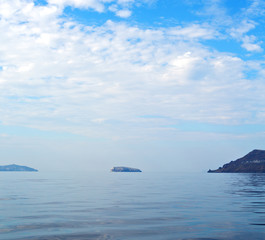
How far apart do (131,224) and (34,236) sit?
7.08 m

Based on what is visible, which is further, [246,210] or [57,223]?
[246,210]

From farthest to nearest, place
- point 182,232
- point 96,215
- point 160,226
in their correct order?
point 96,215
point 160,226
point 182,232

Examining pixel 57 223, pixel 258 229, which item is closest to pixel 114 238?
pixel 57 223

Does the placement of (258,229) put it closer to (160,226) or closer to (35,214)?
(160,226)

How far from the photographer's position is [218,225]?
66.8 ft

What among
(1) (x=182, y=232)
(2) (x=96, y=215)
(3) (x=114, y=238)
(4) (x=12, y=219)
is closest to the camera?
(3) (x=114, y=238)

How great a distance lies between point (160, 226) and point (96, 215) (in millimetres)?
7104

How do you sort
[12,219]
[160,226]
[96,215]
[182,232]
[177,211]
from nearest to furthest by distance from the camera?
[182,232] < [160,226] < [12,219] < [96,215] < [177,211]

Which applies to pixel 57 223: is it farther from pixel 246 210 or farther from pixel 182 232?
pixel 246 210

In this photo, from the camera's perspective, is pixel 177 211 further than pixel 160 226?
Yes

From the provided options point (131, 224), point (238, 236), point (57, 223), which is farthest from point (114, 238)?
point (238, 236)

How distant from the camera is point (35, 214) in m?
24.9

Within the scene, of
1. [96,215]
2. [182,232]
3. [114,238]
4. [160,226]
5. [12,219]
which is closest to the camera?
[114,238]

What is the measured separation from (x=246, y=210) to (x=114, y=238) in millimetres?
16923
